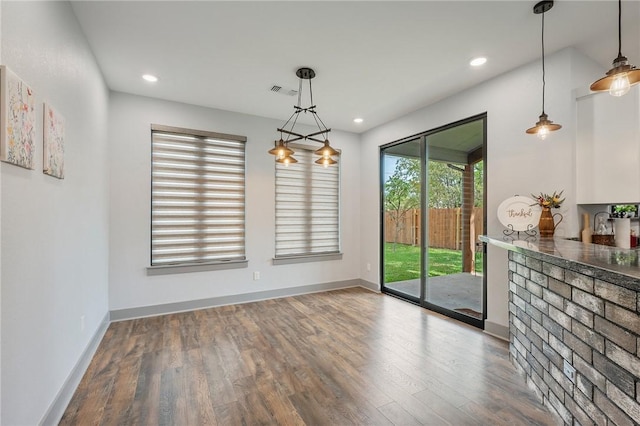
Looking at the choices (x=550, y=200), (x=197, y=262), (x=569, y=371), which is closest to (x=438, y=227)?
(x=550, y=200)

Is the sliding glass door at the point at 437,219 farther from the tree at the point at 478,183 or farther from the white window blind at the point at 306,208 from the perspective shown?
the white window blind at the point at 306,208

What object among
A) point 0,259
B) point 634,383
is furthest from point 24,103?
point 634,383

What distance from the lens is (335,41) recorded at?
2584 mm

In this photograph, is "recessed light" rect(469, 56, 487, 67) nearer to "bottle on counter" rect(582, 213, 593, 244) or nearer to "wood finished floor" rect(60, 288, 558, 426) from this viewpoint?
"bottle on counter" rect(582, 213, 593, 244)

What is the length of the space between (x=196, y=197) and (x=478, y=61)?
12.8ft

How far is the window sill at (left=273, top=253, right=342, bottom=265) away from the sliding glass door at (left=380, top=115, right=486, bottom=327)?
90cm

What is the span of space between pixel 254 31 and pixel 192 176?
2365mm

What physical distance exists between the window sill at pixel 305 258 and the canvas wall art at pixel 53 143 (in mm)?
3137

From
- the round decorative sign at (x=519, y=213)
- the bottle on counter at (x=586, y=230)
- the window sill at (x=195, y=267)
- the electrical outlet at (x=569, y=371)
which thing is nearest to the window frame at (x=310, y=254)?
the window sill at (x=195, y=267)

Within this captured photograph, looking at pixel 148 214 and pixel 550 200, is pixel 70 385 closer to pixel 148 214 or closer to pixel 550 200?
pixel 148 214

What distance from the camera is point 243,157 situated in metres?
4.50

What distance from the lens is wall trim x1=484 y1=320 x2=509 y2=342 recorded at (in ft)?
10.1

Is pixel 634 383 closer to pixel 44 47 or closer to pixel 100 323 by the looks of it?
pixel 44 47

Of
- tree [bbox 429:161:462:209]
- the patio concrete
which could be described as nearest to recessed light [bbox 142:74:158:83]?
tree [bbox 429:161:462:209]
